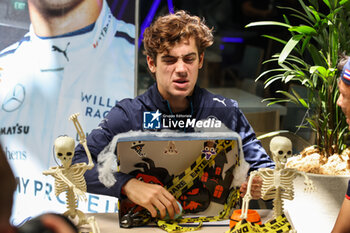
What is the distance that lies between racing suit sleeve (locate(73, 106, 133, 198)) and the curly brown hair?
0.26 meters

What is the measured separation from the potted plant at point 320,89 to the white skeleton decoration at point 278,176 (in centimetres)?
33

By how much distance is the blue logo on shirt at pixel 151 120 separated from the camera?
1631 millimetres

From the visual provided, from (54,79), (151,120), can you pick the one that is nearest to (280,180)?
(151,120)

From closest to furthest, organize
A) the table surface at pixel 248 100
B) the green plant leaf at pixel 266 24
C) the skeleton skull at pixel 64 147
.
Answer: the skeleton skull at pixel 64 147
the green plant leaf at pixel 266 24
the table surface at pixel 248 100

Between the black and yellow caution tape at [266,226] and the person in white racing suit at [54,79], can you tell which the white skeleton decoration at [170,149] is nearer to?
the black and yellow caution tape at [266,226]

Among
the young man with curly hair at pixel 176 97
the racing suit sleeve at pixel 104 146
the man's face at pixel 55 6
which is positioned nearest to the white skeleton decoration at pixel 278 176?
the young man with curly hair at pixel 176 97

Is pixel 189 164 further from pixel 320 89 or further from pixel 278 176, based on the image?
pixel 320 89

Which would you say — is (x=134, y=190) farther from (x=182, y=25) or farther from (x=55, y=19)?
(x=55, y=19)

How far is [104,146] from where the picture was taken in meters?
1.59

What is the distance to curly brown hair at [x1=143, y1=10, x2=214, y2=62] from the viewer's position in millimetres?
1625

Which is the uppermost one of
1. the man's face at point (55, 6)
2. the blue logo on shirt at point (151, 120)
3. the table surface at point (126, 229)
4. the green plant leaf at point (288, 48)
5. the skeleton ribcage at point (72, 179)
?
the man's face at point (55, 6)

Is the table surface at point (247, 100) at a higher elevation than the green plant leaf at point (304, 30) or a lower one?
lower

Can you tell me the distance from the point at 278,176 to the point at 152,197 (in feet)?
1.31

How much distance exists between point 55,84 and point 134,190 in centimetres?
87
